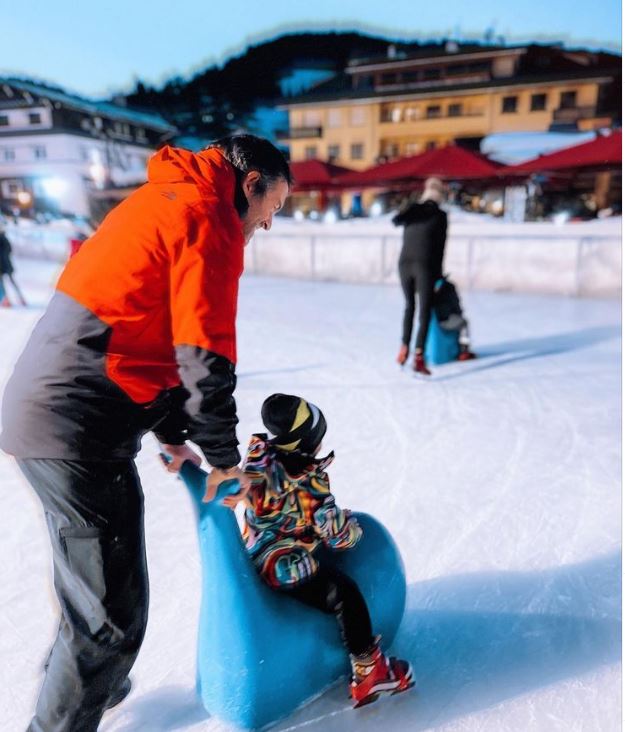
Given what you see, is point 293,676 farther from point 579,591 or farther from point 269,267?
point 269,267

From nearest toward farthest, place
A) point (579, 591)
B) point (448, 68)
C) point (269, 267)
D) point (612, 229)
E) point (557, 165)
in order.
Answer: point (579, 591) → point (612, 229) → point (557, 165) → point (269, 267) → point (448, 68)

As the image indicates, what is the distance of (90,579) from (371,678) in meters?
0.72

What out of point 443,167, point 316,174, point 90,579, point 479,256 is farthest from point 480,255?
point 90,579

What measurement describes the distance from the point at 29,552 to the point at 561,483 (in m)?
2.14

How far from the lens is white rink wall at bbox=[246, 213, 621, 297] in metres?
7.17

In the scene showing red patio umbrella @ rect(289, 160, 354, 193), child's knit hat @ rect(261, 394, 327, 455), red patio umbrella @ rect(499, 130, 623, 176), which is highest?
red patio umbrella @ rect(289, 160, 354, 193)

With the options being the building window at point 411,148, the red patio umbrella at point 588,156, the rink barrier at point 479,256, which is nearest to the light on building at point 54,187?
the building window at point 411,148

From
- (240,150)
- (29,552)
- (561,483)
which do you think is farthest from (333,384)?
(240,150)

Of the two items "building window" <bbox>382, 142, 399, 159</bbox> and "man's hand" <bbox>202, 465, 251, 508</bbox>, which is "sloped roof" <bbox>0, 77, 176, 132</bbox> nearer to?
"building window" <bbox>382, 142, 399, 159</bbox>

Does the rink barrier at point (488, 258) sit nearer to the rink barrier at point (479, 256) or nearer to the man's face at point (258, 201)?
the rink barrier at point (479, 256)

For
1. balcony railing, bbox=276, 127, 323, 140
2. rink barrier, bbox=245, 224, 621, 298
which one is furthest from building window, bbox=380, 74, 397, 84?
rink barrier, bbox=245, 224, 621, 298

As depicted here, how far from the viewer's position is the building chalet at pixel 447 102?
23.2 meters

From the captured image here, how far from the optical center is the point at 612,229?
714 centimetres

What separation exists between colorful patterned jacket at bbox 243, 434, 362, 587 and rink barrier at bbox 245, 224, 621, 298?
22.4 ft
